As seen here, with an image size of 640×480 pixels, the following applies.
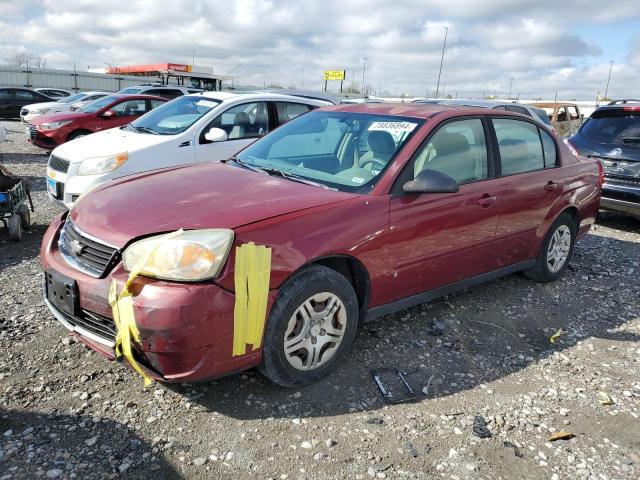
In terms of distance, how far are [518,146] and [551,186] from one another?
545 millimetres

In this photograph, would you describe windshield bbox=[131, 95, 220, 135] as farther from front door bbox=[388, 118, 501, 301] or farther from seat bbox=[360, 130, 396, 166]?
front door bbox=[388, 118, 501, 301]

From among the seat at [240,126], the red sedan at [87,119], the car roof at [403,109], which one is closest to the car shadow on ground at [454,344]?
the car roof at [403,109]

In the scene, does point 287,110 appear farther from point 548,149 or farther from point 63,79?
point 63,79

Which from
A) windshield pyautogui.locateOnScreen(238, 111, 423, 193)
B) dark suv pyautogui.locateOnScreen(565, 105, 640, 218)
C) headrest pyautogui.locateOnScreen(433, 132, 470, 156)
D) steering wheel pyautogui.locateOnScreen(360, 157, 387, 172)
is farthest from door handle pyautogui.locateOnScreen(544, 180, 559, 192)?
dark suv pyautogui.locateOnScreen(565, 105, 640, 218)

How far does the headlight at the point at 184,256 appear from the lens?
8.45 ft

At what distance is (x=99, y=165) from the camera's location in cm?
606

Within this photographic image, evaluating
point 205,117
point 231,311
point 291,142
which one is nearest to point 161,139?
point 205,117

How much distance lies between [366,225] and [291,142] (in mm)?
1276

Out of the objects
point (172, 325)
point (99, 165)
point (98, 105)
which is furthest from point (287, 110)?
point (98, 105)

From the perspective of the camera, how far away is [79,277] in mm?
2836

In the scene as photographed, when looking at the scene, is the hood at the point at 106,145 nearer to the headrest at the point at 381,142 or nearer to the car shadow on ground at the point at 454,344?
the headrest at the point at 381,142

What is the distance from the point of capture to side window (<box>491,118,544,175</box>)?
14.4 ft

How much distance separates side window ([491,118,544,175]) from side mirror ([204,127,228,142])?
3.55m

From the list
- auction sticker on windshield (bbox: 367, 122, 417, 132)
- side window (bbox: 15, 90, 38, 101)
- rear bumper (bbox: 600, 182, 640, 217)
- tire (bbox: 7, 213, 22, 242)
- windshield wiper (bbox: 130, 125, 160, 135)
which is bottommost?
tire (bbox: 7, 213, 22, 242)
